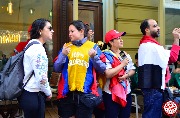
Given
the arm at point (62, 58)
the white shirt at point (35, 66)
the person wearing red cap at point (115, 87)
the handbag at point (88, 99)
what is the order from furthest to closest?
1. the person wearing red cap at point (115, 87)
2. the arm at point (62, 58)
3. the handbag at point (88, 99)
4. the white shirt at point (35, 66)

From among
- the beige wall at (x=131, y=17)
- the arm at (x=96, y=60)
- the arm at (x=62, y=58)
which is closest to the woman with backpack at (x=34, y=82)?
the arm at (x=62, y=58)

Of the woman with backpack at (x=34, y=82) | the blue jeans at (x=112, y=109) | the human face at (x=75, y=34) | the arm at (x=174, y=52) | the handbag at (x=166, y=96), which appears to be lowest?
the blue jeans at (x=112, y=109)

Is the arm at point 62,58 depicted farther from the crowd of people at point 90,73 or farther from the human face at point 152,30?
the human face at point 152,30

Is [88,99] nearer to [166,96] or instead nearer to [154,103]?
[154,103]

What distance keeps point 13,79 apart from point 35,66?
28 cm

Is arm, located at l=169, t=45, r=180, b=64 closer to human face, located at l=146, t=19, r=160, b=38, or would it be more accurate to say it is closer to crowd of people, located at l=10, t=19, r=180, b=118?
crowd of people, located at l=10, t=19, r=180, b=118

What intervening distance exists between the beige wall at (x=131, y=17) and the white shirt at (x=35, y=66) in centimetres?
466

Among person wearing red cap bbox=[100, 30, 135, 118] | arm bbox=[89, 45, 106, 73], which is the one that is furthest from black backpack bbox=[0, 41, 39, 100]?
person wearing red cap bbox=[100, 30, 135, 118]

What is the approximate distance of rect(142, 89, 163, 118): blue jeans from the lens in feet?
10.5

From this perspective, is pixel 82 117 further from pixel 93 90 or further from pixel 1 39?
pixel 1 39

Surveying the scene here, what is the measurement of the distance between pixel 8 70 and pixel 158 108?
1.82m

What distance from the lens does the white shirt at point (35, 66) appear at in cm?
261

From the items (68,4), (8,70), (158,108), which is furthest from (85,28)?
(68,4)

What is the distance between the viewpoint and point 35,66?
261 centimetres
